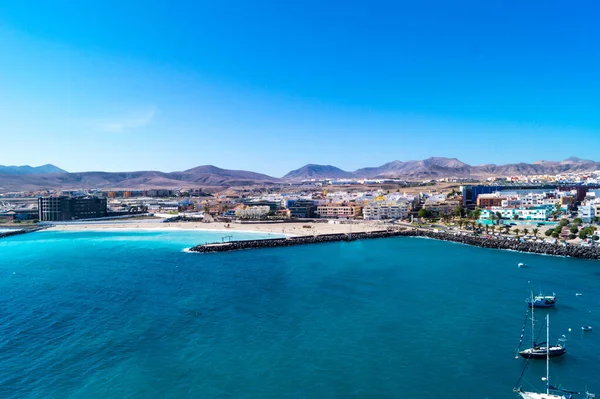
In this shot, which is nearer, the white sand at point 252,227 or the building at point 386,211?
the white sand at point 252,227

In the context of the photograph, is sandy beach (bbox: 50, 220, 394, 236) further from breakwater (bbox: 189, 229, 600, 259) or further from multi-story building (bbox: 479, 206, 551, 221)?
multi-story building (bbox: 479, 206, 551, 221)

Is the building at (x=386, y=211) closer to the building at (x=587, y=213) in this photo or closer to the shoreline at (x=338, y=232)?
the shoreline at (x=338, y=232)

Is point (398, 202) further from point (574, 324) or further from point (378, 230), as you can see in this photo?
point (574, 324)

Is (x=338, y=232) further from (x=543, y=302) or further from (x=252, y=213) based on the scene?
(x=543, y=302)

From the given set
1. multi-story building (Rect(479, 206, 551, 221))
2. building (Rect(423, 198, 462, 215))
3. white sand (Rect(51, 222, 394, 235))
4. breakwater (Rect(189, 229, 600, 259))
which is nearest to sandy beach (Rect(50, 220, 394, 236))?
white sand (Rect(51, 222, 394, 235))

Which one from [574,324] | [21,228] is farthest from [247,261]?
[21,228]

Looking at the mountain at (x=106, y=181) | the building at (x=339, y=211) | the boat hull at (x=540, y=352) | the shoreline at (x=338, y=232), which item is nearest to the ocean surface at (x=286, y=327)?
the boat hull at (x=540, y=352)
